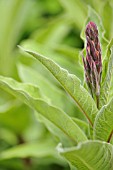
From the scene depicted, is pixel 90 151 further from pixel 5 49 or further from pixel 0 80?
pixel 5 49

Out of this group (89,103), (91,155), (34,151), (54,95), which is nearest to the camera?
(91,155)

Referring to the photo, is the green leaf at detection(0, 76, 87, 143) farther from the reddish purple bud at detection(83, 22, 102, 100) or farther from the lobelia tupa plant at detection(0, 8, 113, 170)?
the reddish purple bud at detection(83, 22, 102, 100)

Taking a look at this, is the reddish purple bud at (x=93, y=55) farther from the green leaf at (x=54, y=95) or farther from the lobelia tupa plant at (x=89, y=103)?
the green leaf at (x=54, y=95)

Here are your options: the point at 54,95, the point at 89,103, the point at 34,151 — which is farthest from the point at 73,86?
the point at 34,151

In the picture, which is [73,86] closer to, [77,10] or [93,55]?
[93,55]

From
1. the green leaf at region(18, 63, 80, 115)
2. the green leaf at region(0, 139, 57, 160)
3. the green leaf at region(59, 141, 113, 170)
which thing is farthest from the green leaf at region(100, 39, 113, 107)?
the green leaf at region(0, 139, 57, 160)

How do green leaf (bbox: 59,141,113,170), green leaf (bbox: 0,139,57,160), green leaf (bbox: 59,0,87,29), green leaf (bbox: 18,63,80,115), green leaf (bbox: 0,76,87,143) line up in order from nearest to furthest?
green leaf (bbox: 59,141,113,170) < green leaf (bbox: 0,76,87,143) < green leaf (bbox: 18,63,80,115) < green leaf (bbox: 0,139,57,160) < green leaf (bbox: 59,0,87,29)
